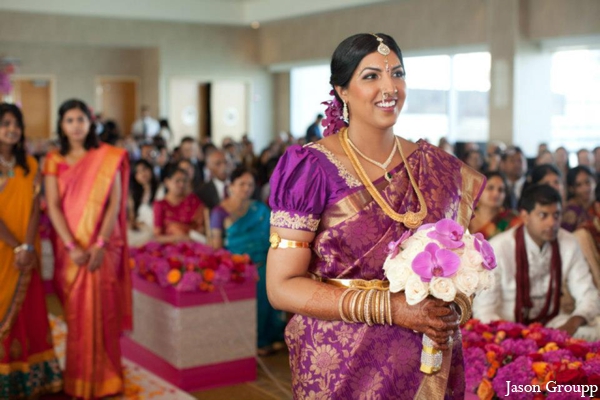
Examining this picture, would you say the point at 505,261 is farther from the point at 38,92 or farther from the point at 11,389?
the point at 38,92

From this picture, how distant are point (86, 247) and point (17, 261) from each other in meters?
0.37

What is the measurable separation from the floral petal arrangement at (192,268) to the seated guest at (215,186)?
51.4 inches

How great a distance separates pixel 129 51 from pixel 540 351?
17.0m

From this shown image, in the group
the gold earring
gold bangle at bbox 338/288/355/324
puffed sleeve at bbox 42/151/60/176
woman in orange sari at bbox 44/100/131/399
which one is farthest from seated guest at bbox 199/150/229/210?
gold bangle at bbox 338/288/355/324

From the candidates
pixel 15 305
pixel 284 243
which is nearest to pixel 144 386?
pixel 15 305

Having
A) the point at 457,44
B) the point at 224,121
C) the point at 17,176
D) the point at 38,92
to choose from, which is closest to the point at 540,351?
the point at 17,176

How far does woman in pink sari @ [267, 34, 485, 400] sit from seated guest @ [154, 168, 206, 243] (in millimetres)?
4015

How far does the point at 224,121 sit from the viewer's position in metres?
18.1

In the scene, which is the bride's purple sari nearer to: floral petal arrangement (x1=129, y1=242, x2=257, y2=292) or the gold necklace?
the gold necklace

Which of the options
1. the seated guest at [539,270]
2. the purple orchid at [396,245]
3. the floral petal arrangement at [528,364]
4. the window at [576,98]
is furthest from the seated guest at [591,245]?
the window at [576,98]

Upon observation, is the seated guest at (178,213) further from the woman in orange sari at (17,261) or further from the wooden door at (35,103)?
the wooden door at (35,103)

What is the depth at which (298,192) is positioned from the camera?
2043mm

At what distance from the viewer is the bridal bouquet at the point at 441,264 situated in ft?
6.10

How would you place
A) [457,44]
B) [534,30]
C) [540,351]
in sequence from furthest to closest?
[457,44]
[534,30]
[540,351]
